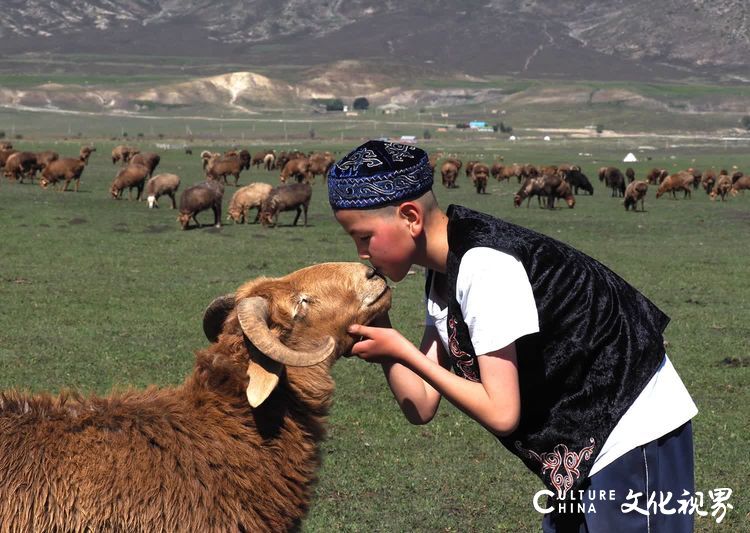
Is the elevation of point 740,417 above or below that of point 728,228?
above

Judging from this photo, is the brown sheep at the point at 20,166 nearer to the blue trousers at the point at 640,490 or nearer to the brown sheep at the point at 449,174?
the brown sheep at the point at 449,174

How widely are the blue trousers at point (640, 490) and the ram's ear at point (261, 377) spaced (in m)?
1.20

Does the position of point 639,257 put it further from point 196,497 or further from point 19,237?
point 196,497

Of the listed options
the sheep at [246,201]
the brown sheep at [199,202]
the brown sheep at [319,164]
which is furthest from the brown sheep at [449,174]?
the brown sheep at [199,202]

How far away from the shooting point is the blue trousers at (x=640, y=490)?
11.8 feet

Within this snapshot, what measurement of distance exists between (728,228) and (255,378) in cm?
2663

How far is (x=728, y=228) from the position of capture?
94.2 feet

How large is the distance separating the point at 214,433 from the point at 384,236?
1.16 meters

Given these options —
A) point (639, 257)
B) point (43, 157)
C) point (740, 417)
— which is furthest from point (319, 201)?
point (740, 417)

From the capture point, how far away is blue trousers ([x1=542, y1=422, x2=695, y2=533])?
3590 mm

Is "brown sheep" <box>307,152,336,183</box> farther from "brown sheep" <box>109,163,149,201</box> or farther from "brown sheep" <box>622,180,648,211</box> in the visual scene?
"brown sheep" <box>622,180,648,211</box>

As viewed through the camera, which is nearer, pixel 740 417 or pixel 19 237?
pixel 740 417

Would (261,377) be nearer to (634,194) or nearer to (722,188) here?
(634,194)

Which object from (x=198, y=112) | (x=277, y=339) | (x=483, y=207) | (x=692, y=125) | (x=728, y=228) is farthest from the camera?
(x=198, y=112)
